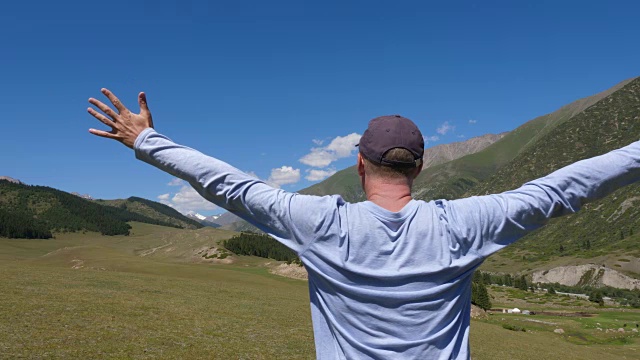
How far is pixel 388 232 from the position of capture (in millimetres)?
2857

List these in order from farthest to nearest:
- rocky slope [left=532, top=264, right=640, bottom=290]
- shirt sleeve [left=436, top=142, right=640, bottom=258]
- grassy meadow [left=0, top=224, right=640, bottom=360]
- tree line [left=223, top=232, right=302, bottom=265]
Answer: rocky slope [left=532, top=264, right=640, bottom=290] < tree line [left=223, top=232, right=302, bottom=265] < grassy meadow [left=0, top=224, right=640, bottom=360] < shirt sleeve [left=436, top=142, right=640, bottom=258]

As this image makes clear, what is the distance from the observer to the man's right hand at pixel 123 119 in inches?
127

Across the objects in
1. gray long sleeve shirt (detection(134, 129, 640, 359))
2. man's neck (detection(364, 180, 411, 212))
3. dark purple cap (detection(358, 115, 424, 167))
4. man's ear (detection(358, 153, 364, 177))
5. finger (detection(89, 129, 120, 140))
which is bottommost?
gray long sleeve shirt (detection(134, 129, 640, 359))

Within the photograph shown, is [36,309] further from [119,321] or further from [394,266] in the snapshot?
[394,266]

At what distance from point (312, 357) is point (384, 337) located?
22807 mm

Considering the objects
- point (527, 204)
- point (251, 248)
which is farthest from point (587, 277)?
point (527, 204)

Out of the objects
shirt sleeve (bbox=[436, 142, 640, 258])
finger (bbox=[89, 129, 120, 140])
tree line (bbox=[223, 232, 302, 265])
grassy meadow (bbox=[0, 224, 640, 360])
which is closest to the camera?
shirt sleeve (bbox=[436, 142, 640, 258])

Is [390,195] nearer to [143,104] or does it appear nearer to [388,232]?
[388,232]

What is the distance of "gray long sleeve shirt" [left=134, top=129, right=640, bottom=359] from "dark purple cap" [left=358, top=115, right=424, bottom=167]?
377 millimetres

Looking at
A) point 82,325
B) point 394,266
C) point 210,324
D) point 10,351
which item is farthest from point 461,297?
point 210,324

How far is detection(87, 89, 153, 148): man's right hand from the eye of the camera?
323 cm

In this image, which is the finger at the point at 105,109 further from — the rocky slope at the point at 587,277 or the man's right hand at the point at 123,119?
the rocky slope at the point at 587,277

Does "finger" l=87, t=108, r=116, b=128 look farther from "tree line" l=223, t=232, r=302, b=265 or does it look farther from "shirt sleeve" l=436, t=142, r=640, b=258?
"tree line" l=223, t=232, r=302, b=265

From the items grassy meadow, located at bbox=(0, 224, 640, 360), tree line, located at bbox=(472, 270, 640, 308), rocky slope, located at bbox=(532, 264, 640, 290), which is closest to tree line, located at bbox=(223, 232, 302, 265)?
tree line, located at bbox=(472, 270, 640, 308)
